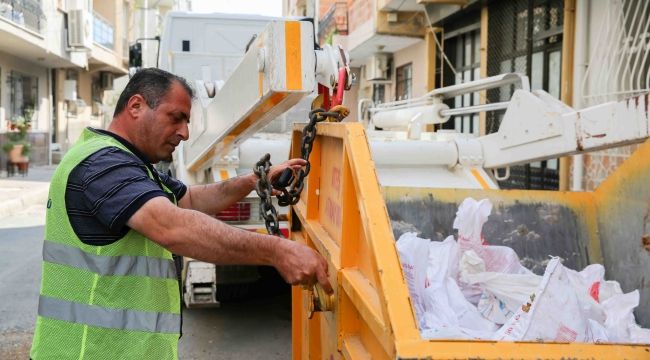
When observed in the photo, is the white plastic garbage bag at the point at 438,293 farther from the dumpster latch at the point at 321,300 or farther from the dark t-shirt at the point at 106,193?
the dark t-shirt at the point at 106,193

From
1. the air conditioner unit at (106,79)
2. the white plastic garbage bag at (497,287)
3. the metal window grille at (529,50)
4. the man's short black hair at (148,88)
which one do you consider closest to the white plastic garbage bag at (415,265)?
the white plastic garbage bag at (497,287)

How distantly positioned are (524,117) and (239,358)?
2.28 metres

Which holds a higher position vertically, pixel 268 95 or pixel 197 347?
pixel 268 95

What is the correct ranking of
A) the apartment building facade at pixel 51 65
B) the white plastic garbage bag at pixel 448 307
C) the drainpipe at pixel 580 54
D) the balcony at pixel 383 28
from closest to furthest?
the white plastic garbage bag at pixel 448 307 → the drainpipe at pixel 580 54 → the balcony at pixel 383 28 → the apartment building facade at pixel 51 65

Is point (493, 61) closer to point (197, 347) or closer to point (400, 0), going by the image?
point (400, 0)

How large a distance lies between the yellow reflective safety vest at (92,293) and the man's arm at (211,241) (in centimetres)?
19


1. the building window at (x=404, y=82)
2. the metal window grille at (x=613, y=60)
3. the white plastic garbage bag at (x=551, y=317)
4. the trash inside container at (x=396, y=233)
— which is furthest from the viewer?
the building window at (x=404, y=82)

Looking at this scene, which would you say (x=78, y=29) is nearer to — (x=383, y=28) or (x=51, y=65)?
(x=51, y=65)

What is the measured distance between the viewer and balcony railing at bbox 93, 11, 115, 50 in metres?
24.8

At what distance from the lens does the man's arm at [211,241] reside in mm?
1809

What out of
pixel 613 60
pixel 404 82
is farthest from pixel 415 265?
pixel 404 82

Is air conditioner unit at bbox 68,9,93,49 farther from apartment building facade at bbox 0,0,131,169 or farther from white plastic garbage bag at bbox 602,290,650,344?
white plastic garbage bag at bbox 602,290,650,344

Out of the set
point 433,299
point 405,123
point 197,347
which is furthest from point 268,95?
point 405,123

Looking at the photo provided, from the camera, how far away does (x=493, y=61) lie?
36.0ft
